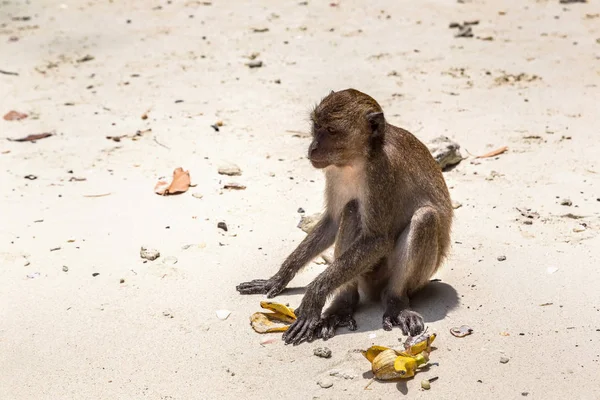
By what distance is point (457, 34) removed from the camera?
11672 millimetres

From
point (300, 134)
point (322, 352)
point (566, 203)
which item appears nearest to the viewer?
point (322, 352)

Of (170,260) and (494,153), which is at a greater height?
(494,153)

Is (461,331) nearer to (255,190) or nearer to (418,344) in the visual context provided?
(418,344)

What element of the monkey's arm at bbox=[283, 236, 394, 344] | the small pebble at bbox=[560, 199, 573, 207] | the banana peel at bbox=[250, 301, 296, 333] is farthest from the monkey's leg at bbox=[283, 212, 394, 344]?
the small pebble at bbox=[560, 199, 573, 207]

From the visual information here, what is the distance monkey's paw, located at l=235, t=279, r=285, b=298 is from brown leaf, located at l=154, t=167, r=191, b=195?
179 cm

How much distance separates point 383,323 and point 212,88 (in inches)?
211

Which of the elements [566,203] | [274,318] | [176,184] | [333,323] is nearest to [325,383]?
[333,323]

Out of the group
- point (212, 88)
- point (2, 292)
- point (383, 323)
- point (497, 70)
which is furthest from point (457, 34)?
point (2, 292)

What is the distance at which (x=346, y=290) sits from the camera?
20.4ft

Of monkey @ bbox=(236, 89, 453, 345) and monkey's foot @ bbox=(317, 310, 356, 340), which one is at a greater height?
monkey @ bbox=(236, 89, 453, 345)

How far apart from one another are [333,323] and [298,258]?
781 mm

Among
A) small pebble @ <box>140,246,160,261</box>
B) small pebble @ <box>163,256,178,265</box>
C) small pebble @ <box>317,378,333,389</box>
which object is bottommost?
small pebble @ <box>163,256,178,265</box>

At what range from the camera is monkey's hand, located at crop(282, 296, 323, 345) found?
5.76m

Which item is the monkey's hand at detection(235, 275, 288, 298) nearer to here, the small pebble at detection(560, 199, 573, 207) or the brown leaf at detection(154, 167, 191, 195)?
the brown leaf at detection(154, 167, 191, 195)
